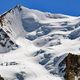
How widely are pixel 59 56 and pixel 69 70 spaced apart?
146450 mm

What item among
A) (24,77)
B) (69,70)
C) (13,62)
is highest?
(13,62)

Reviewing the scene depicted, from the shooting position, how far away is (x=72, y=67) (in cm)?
3397

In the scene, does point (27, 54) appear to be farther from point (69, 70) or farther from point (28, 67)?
point (69, 70)

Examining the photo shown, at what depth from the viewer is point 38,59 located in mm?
191000

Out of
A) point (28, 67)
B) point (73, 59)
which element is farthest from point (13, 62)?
point (73, 59)

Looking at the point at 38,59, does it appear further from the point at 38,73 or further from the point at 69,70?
the point at 69,70

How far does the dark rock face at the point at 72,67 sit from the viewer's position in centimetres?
3262

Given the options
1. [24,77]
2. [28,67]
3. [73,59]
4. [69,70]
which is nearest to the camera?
[69,70]

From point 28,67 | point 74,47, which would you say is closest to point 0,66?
point 28,67

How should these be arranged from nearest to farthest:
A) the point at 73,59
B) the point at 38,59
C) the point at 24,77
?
1. the point at 73,59
2. the point at 24,77
3. the point at 38,59

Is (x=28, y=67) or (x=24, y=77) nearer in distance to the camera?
(x=24, y=77)

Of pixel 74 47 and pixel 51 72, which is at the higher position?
pixel 74 47

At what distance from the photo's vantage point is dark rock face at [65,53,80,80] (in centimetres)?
3262

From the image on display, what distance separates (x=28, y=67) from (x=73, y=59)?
13666cm
